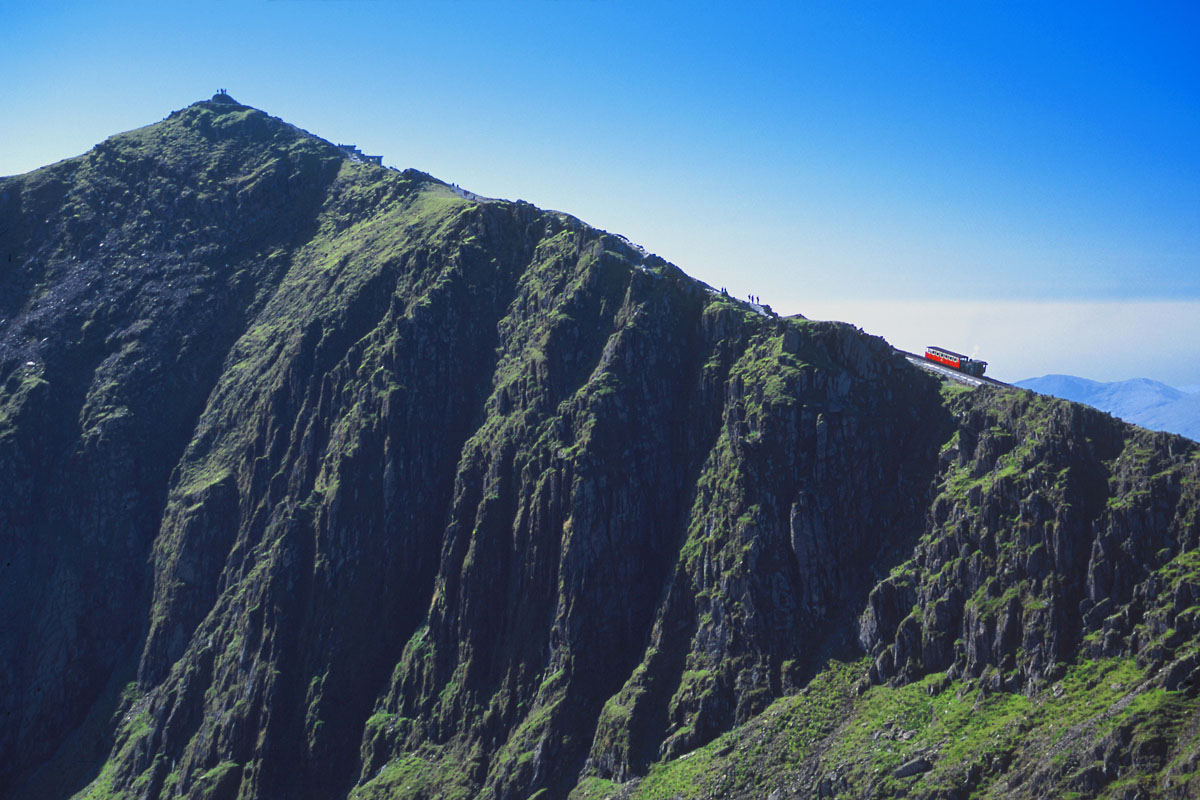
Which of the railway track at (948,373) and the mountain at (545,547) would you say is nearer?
the mountain at (545,547)

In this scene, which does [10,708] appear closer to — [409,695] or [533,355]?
[409,695]

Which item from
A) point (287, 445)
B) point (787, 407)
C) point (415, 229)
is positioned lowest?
point (287, 445)

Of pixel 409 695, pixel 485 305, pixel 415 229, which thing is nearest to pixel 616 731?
pixel 409 695

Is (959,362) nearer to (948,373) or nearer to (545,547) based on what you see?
(948,373)

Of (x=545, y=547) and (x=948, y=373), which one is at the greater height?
(x=948, y=373)

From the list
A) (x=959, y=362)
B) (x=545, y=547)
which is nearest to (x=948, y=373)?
(x=959, y=362)

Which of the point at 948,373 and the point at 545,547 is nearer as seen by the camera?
the point at 948,373
